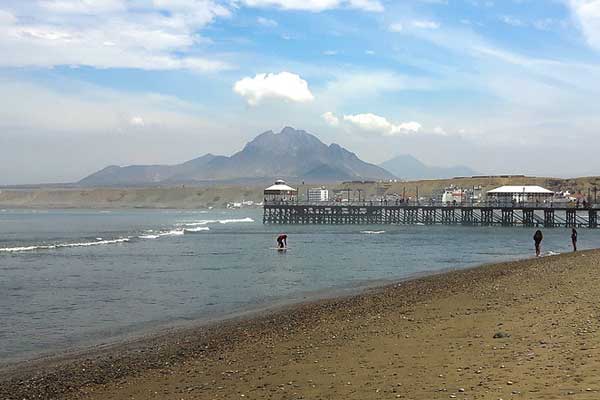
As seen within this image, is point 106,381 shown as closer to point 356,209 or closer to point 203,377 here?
point 203,377

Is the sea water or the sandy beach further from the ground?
the sandy beach

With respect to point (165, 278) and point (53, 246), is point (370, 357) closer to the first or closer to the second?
point (165, 278)

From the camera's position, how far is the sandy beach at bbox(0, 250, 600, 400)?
30.1 feet

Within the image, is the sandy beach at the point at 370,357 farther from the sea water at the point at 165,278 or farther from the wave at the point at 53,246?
the wave at the point at 53,246

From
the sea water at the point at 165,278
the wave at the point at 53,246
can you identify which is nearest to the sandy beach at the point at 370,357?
the sea water at the point at 165,278

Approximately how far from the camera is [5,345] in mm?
16641

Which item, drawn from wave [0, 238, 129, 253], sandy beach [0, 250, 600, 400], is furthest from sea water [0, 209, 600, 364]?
sandy beach [0, 250, 600, 400]

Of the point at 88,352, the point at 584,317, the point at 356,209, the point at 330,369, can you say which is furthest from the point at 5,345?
the point at 356,209

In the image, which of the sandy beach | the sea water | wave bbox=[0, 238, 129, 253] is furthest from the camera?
wave bbox=[0, 238, 129, 253]

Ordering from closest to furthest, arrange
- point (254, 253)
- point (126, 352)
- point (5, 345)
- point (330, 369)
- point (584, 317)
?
point (330, 369) → point (584, 317) → point (126, 352) → point (5, 345) → point (254, 253)

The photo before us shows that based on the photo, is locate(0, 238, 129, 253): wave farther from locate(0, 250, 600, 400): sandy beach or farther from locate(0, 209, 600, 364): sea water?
locate(0, 250, 600, 400): sandy beach

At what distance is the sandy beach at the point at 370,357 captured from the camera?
9188mm

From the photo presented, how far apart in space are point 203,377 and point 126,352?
4275mm

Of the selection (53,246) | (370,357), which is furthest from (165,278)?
(53,246)
